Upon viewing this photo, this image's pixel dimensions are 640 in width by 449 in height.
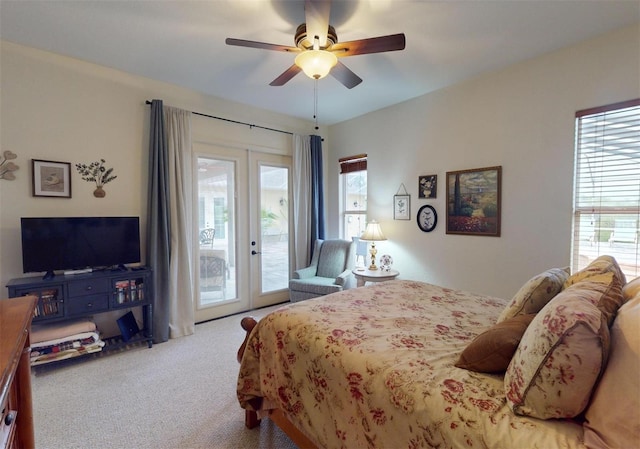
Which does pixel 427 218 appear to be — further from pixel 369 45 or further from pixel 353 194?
pixel 369 45

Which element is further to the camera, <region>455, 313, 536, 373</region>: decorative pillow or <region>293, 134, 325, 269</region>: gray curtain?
<region>293, 134, 325, 269</region>: gray curtain

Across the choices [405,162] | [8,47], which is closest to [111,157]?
[8,47]

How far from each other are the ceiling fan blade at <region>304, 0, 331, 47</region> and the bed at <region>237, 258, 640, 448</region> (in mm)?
1797

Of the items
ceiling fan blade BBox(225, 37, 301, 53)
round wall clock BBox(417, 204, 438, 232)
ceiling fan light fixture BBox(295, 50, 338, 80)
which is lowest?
round wall clock BBox(417, 204, 438, 232)

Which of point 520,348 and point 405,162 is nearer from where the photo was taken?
point 520,348

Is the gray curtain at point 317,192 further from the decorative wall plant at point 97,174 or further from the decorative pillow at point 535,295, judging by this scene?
the decorative pillow at point 535,295

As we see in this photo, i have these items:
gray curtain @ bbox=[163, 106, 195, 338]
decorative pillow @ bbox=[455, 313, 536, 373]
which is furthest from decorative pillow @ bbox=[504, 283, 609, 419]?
gray curtain @ bbox=[163, 106, 195, 338]

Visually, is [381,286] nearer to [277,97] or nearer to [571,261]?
[571,261]

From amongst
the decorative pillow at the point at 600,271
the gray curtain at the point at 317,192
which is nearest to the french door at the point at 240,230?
the gray curtain at the point at 317,192

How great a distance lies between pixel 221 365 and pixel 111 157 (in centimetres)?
241

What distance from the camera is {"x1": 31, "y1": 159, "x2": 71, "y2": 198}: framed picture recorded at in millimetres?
2707

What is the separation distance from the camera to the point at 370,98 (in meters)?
3.76

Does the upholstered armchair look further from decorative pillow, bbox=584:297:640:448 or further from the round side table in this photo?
decorative pillow, bbox=584:297:640:448

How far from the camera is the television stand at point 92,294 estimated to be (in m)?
2.51
